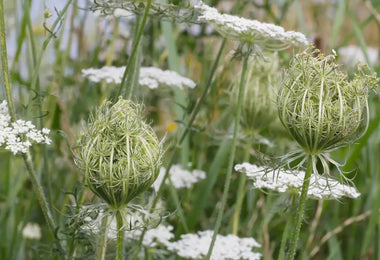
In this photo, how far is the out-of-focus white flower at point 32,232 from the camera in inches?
78.1

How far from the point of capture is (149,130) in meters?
1.14

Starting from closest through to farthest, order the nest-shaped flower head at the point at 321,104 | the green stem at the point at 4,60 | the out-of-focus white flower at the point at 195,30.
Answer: the nest-shaped flower head at the point at 321,104 < the green stem at the point at 4,60 < the out-of-focus white flower at the point at 195,30

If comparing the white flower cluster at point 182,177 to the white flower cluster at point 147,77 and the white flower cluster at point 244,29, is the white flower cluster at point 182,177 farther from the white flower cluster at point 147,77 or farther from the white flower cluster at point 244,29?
the white flower cluster at point 244,29

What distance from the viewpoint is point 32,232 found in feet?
6.59

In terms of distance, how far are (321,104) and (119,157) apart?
0.36 metres

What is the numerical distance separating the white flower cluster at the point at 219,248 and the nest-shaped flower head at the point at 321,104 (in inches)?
18.4

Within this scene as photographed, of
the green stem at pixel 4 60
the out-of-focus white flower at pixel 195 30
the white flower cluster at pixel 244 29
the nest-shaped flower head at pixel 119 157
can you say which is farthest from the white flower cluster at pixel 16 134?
the out-of-focus white flower at pixel 195 30

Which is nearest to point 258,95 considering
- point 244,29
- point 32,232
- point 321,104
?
point 244,29

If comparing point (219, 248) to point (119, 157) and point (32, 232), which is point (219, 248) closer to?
point (119, 157)

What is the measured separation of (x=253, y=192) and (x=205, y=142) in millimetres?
A: 316

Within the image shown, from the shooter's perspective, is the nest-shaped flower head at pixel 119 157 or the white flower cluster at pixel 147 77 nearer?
the nest-shaped flower head at pixel 119 157

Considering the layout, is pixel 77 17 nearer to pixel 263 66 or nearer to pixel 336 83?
pixel 263 66

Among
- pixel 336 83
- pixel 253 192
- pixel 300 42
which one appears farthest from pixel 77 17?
pixel 336 83

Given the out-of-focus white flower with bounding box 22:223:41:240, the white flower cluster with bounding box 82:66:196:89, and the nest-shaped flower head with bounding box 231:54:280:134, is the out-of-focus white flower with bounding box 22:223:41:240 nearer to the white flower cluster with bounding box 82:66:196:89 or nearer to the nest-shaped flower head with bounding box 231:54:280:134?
the white flower cluster with bounding box 82:66:196:89
